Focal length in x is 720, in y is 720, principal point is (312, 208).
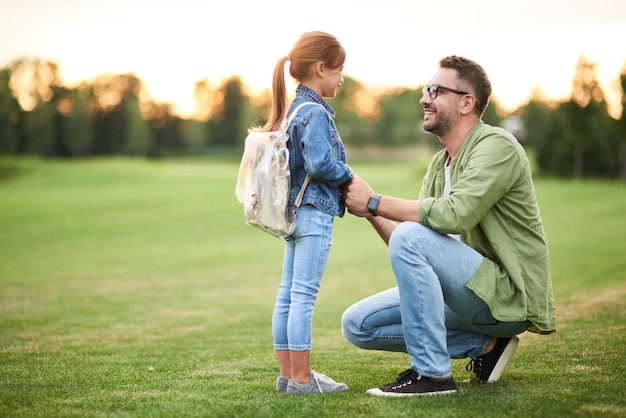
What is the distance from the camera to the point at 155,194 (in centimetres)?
3356

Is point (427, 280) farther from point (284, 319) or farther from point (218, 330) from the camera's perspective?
point (218, 330)

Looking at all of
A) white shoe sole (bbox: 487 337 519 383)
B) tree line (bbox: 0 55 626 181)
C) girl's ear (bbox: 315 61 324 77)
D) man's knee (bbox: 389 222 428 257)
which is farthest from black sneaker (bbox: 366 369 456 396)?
tree line (bbox: 0 55 626 181)

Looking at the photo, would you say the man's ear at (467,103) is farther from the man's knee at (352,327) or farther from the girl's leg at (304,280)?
the man's knee at (352,327)

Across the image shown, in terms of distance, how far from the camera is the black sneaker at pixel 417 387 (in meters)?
3.67

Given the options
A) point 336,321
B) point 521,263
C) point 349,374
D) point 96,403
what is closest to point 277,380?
point 349,374

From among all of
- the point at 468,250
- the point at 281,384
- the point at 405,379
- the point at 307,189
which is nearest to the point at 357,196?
the point at 307,189

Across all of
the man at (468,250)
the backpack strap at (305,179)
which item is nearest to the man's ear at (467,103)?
the man at (468,250)

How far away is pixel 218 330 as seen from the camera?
279 inches

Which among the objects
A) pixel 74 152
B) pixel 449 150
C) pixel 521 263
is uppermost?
pixel 449 150

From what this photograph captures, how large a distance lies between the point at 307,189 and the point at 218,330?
3.52 meters

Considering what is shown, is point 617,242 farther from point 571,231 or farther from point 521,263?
point 521,263

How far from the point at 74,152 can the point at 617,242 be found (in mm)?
64384

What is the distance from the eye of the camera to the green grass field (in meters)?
3.56

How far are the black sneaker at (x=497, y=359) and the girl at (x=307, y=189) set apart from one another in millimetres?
808
